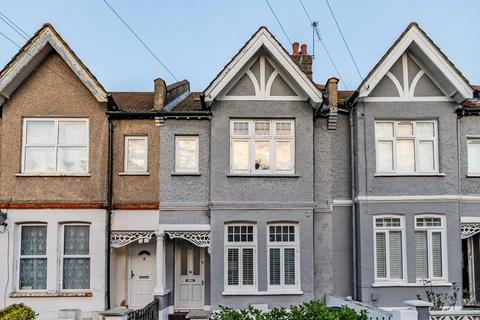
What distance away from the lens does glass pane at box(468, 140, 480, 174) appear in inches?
673

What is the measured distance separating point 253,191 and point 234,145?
1.52m

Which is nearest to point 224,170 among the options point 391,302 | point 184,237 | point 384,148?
point 184,237

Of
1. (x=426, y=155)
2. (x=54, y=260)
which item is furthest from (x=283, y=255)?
(x=54, y=260)

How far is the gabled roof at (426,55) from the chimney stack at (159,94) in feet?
19.5

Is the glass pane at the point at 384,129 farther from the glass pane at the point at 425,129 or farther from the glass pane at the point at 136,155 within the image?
the glass pane at the point at 136,155

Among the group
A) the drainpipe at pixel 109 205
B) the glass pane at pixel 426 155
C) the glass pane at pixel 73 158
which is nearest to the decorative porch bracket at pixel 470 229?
the glass pane at pixel 426 155

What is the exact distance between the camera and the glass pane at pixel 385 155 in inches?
659

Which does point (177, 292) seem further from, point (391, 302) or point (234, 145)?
point (391, 302)

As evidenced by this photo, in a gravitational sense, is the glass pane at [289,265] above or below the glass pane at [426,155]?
below

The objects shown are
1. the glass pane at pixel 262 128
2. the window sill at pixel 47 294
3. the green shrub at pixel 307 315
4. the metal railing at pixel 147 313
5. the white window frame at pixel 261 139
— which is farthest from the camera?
the glass pane at pixel 262 128

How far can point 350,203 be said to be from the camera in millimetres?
16938

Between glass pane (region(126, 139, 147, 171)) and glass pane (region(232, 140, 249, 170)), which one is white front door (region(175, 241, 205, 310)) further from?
glass pane (region(232, 140, 249, 170))

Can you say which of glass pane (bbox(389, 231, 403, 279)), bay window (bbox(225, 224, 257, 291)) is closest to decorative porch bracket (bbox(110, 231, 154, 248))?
bay window (bbox(225, 224, 257, 291))

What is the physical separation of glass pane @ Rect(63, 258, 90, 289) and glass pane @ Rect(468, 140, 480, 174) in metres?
12.1
